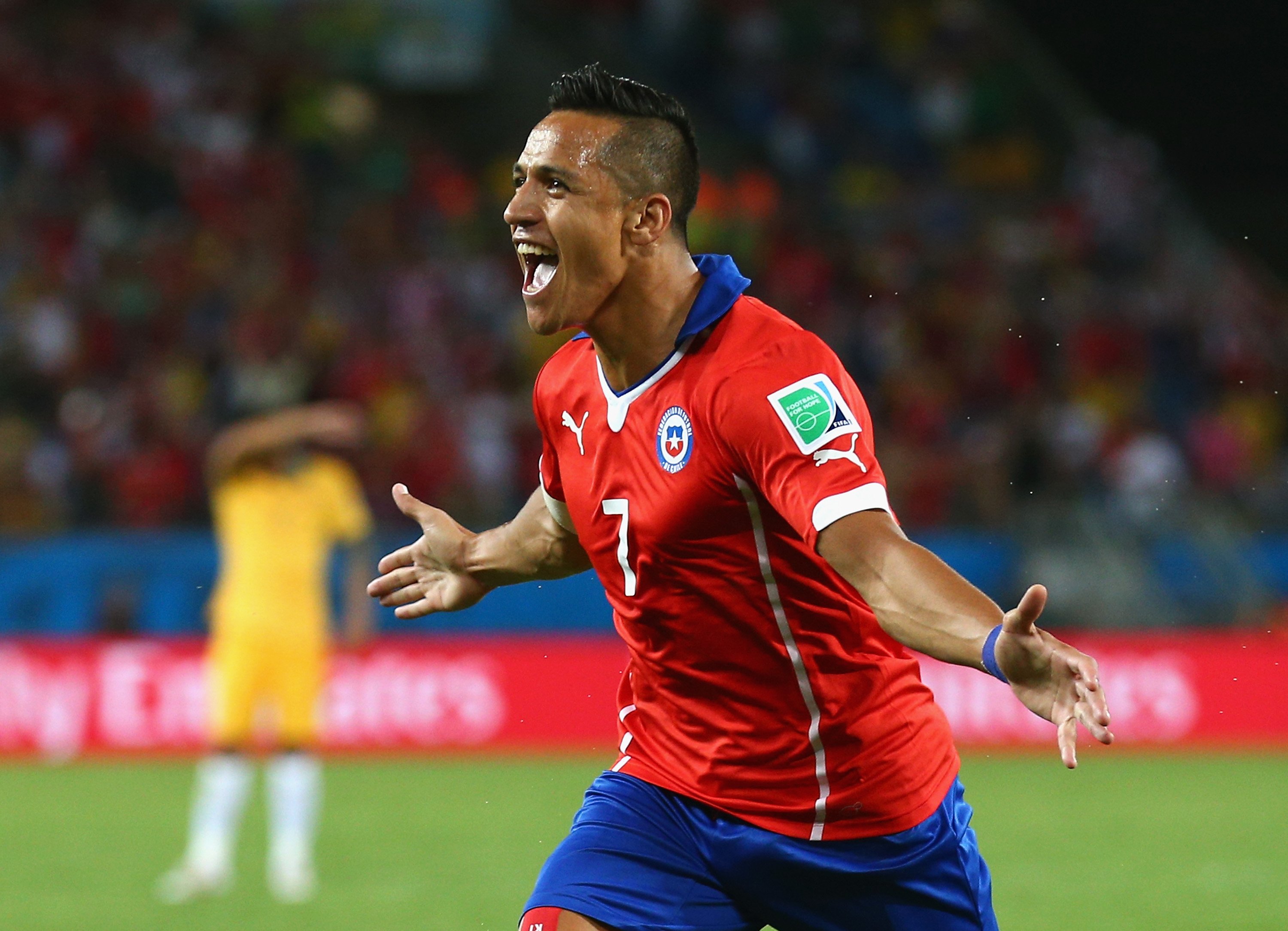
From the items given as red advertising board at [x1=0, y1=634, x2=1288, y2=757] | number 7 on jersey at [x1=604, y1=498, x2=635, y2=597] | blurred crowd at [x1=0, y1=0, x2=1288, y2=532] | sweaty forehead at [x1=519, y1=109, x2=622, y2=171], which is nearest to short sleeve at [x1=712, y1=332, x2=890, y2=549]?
number 7 on jersey at [x1=604, y1=498, x2=635, y2=597]

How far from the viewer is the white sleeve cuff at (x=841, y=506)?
3.34 meters

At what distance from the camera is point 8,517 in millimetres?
14703

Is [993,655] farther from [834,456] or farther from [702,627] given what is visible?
[702,627]

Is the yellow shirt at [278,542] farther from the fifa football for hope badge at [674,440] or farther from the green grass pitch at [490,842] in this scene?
the fifa football for hope badge at [674,440]

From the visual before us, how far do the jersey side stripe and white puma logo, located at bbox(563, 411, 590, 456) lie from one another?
478 millimetres

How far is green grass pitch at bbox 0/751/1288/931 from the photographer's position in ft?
27.3

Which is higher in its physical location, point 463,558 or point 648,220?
point 648,220

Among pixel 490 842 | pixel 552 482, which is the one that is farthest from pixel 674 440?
pixel 490 842

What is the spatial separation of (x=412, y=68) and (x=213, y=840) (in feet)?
43.7

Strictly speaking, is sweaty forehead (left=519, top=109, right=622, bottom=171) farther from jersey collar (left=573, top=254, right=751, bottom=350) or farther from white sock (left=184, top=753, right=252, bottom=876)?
white sock (left=184, top=753, right=252, bottom=876)

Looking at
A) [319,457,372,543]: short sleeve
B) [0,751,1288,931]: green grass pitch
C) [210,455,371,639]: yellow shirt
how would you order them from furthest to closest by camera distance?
[319,457,372,543]: short sleeve
[210,455,371,639]: yellow shirt
[0,751,1288,931]: green grass pitch

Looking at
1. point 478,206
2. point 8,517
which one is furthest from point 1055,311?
point 8,517

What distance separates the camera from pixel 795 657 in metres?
3.75

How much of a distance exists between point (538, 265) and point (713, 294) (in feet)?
1.16
